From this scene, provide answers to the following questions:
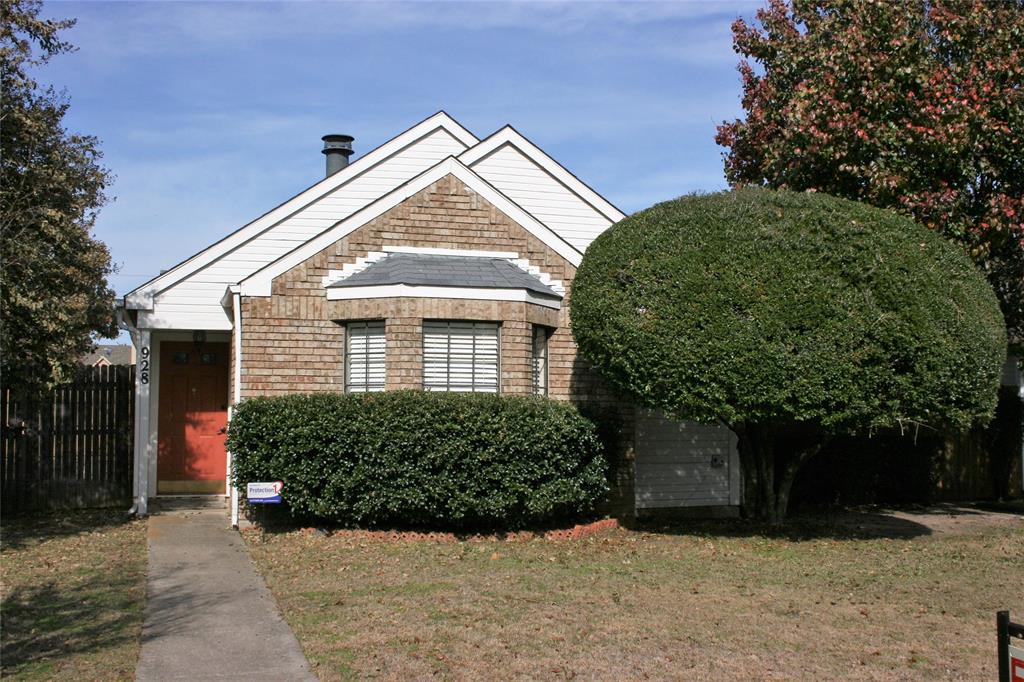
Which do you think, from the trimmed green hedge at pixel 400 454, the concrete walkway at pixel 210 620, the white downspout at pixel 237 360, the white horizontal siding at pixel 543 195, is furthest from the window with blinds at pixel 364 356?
the white horizontal siding at pixel 543 195

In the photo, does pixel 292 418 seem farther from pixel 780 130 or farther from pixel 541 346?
pixel 780 130

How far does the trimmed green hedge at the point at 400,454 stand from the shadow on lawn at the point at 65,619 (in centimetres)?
259

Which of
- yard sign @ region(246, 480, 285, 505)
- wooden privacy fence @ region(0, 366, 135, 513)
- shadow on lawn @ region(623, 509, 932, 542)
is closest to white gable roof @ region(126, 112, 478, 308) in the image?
wooden privacy fence @ region(0, 366, 135, 513)

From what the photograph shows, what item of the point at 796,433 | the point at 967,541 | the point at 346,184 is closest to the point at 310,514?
the point at 346,184

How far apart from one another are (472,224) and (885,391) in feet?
19.6

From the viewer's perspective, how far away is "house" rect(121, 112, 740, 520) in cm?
1305

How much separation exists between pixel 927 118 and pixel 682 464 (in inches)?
240

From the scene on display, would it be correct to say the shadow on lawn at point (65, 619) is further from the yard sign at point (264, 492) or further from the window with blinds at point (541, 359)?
the window with blinds at point (541, 359)

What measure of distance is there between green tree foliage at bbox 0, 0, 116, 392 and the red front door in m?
3.09

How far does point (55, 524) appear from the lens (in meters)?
13.7

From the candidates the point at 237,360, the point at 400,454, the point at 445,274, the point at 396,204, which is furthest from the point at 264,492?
the point at 396,204

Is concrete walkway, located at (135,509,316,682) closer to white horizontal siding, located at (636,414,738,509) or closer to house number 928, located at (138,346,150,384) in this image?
house number 928, located at (138,346,150,384)

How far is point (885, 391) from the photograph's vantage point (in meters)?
11.4

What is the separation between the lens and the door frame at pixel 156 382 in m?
15.6
